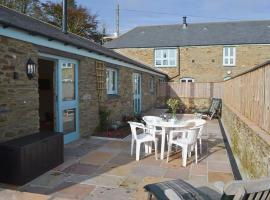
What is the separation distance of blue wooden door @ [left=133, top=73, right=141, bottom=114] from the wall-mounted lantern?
28.0ft

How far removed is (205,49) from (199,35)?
92.4 inches

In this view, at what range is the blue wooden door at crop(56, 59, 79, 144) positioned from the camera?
7762 millimetres

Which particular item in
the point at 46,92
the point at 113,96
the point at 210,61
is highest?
the point at 210,61

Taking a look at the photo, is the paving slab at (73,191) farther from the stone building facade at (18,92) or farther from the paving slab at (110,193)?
the stone building facade at (18,92)

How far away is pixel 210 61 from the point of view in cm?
2528

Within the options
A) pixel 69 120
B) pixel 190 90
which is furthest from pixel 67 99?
pixel 190 90

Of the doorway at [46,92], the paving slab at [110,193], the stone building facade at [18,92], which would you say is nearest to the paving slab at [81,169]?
the paving slab at [110,193]

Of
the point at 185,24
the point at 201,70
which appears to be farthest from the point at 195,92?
the point at 185,24

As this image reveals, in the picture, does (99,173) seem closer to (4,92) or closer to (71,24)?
(4,92)

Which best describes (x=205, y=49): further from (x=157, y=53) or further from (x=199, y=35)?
(x=157, y=53)

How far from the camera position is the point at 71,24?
118 feet

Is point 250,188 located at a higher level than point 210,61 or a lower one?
lower

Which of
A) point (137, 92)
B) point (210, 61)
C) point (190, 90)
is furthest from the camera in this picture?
point (210, 61)

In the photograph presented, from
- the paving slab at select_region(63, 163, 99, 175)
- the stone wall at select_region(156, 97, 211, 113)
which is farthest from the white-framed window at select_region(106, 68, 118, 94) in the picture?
the stone wall at select_region(156, 97, 211, 113)
